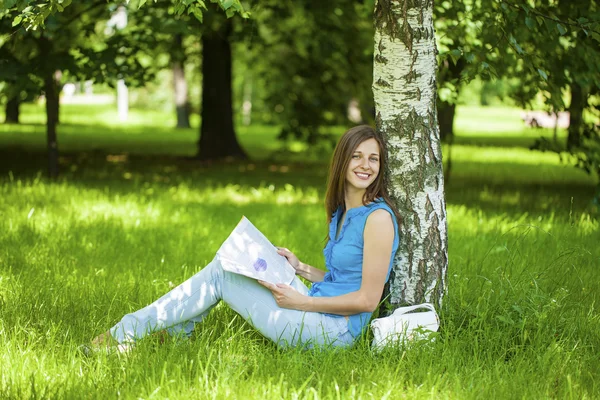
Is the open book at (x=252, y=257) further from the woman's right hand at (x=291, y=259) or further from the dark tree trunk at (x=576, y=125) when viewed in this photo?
the dark tree trunk at (x=576, y=125)

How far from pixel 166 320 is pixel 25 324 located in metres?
0.78

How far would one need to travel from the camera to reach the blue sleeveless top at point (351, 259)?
3666 millimetres

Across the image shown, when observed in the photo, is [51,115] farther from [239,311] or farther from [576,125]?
[239,311]

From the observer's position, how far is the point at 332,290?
3.72 m

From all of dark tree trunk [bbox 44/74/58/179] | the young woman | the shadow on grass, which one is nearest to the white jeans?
the young woman

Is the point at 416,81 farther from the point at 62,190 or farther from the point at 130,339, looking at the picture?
the point at 62,190

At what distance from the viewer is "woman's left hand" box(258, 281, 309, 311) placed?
11.8 ft

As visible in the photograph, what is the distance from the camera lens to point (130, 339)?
3.61m

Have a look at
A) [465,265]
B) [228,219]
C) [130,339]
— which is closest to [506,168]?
[228,219]

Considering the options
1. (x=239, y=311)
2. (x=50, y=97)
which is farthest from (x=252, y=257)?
(x=50, y=97)

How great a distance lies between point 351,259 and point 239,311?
2.04 feet

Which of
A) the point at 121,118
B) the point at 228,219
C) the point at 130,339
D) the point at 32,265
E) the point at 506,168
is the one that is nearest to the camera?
the point at 130,339

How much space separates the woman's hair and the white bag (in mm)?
529

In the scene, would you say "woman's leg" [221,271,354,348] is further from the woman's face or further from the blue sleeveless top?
the woman's face
